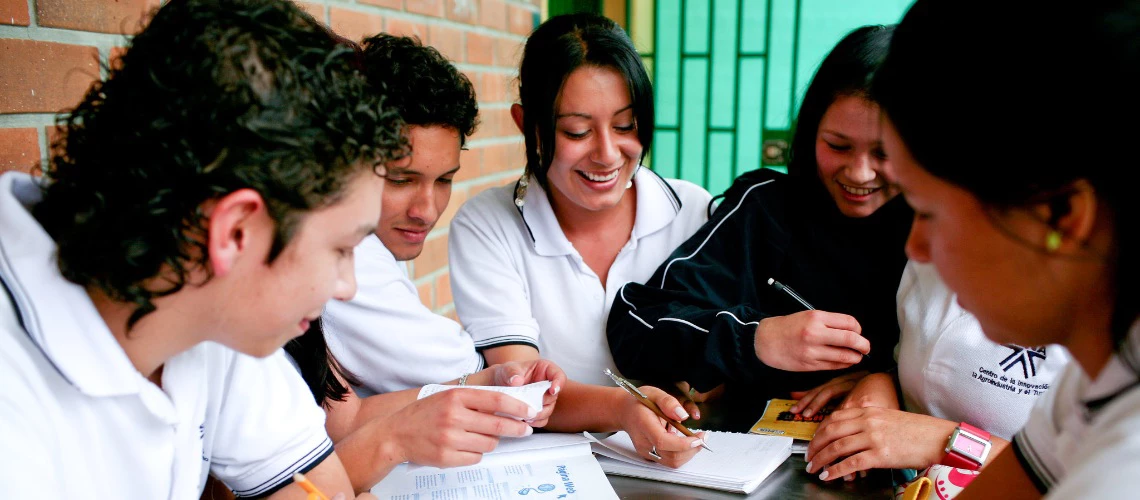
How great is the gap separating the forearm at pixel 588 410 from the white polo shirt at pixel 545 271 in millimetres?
271

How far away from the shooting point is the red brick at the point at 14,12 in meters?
1.03

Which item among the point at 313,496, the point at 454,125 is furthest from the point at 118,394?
the point at 454,125

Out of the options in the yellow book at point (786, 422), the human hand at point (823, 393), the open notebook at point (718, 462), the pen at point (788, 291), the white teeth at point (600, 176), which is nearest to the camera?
the open notebook at point (718, 462)

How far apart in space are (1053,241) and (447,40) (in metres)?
2.18

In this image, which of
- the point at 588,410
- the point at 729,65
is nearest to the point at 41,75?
the point at 588,410

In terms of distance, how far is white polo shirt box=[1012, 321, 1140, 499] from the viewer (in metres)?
0.52

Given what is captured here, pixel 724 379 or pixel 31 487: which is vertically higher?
pixel 31 487

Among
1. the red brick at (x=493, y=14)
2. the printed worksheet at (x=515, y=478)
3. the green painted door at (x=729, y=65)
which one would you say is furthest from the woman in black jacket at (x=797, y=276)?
the green painted door at (x=729, y=65)

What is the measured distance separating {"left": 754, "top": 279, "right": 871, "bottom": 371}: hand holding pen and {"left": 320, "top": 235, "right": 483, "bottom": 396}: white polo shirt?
0.60m

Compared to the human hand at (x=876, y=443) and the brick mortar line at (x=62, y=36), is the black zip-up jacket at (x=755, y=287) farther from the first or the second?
the brick mortar line at (x=62, y=36)

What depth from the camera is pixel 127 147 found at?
2.26ft

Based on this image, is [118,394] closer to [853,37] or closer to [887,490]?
[887,490]

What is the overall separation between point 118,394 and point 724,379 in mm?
1056

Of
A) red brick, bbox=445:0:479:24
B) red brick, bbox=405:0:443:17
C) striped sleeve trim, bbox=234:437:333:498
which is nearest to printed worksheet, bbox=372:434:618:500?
striped sleeve trim, bbox=234:437:333:498
